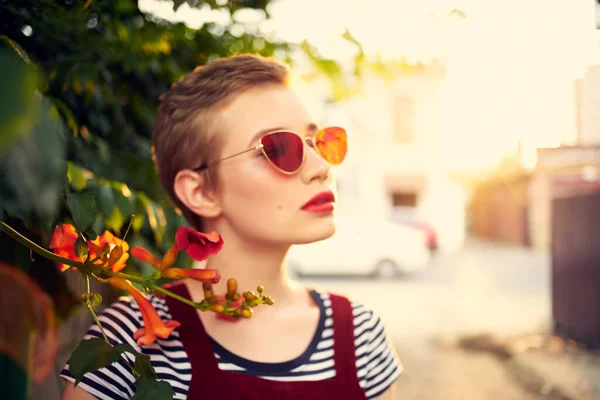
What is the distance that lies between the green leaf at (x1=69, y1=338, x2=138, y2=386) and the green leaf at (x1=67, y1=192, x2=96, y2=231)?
181 mm

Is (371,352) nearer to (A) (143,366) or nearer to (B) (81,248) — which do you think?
(A) (143,366)

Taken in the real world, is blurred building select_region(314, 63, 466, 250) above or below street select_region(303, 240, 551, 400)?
above

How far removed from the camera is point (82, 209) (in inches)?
32.4

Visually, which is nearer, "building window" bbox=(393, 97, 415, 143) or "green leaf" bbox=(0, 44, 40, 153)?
"green leaf" bbox=(0, 44, 40, 153)

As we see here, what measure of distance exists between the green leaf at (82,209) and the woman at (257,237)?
490mm

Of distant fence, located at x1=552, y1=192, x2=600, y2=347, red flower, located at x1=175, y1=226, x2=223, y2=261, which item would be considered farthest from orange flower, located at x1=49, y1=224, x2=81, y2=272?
distant fence, located at x1=552, y1=192, x2=600, y2=347

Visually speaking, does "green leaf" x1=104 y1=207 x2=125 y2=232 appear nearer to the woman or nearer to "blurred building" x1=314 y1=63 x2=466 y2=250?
the woman

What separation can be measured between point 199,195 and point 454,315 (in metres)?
7.62

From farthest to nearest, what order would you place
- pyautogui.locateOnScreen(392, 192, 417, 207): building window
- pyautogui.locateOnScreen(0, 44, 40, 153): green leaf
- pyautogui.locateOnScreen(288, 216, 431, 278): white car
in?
pyautogui.locateOnScreen(392, 192, 417, 207): building window → pyautogui.locateOnScreen(288, 216, 431, 278): white car → pyautogui.locateOnScreen(0, 44, 40, 153): green leaf

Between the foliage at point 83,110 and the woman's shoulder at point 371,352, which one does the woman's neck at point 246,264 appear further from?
the foliage at point 83,110

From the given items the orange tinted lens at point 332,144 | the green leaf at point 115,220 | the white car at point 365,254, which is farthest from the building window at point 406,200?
the green leaf at point 115,220

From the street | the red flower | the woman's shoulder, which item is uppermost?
the red flower

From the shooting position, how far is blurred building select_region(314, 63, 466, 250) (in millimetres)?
19844

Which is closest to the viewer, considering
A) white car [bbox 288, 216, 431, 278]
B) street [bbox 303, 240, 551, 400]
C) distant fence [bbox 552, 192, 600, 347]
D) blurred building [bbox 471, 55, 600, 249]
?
blurred building [bbox 471, 55, 600, 249]
